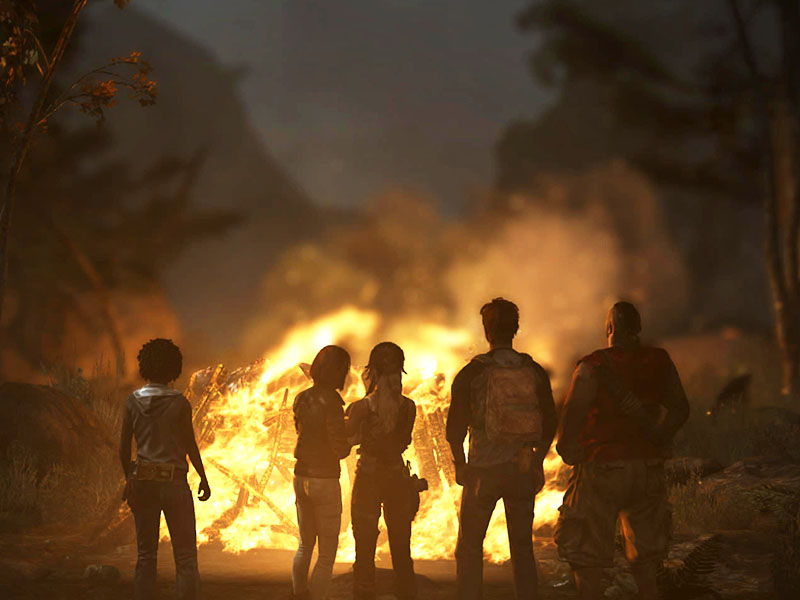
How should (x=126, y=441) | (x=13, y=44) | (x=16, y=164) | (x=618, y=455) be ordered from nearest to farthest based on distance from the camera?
(x=618, y=455) < (x=126, y=441) < (x=13, y=44) < (x=16, y=164)

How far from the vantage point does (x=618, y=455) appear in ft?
17.0

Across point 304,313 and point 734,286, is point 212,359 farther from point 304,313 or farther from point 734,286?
point 734,286

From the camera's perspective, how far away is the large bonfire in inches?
369

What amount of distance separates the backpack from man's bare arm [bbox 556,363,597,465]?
238 millimetres

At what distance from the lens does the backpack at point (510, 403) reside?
542cm

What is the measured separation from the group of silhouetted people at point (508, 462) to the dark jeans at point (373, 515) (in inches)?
0.4

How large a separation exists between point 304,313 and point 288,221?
51.2 meters

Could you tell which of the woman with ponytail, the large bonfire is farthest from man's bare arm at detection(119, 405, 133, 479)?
the large bonfire

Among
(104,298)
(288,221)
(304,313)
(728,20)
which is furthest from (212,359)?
(288,221)

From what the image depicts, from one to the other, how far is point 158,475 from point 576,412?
2.61m

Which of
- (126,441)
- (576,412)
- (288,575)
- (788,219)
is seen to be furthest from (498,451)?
(788,219)

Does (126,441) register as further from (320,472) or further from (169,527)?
(320,472)

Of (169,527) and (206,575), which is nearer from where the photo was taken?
(169,527)

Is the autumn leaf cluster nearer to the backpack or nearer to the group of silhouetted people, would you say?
the group of silhouetted people
